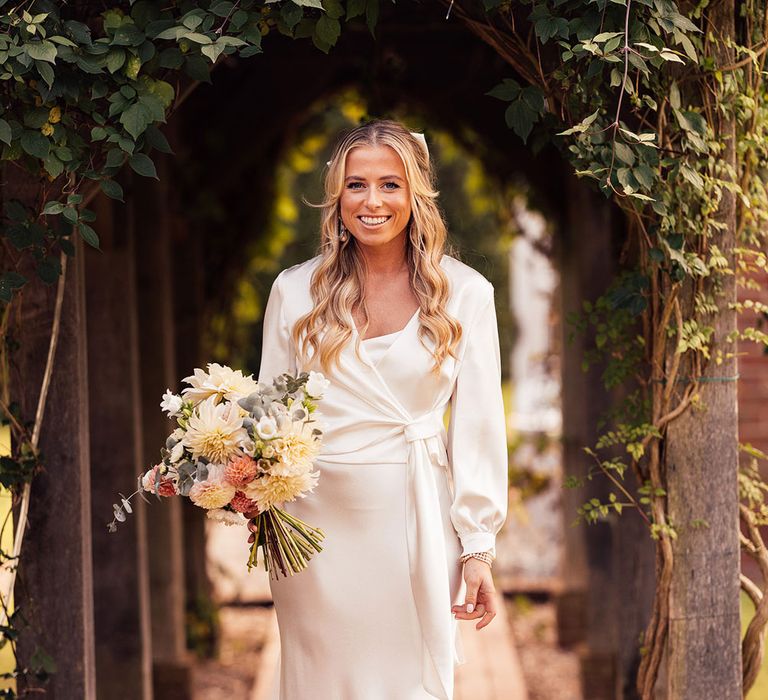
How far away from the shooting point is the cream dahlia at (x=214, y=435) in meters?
2.56

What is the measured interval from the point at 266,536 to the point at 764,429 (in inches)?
175

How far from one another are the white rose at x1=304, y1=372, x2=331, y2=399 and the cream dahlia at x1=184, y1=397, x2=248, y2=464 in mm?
174

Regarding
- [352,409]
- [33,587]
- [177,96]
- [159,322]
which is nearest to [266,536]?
[352,409]

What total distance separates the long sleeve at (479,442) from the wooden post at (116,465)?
2.14m

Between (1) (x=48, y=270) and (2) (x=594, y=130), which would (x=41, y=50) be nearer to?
(1) (x=48, y=270)

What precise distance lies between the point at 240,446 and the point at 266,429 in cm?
8

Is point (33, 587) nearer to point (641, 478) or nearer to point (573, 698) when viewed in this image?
point (641, 478)

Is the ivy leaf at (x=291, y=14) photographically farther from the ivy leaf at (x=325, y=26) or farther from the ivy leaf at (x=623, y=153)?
the ivy leaf at (x=623, y=153)

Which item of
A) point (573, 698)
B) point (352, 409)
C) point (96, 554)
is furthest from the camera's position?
point (573, 698)

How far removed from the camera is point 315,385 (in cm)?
262

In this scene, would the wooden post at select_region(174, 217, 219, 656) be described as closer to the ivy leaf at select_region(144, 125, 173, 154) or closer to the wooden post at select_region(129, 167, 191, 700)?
the wooden post at select_region(129, 167, 191, 700)

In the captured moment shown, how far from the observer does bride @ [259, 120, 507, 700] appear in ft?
9.45

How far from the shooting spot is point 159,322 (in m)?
5.61

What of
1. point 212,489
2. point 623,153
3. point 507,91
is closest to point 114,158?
point 212,489
